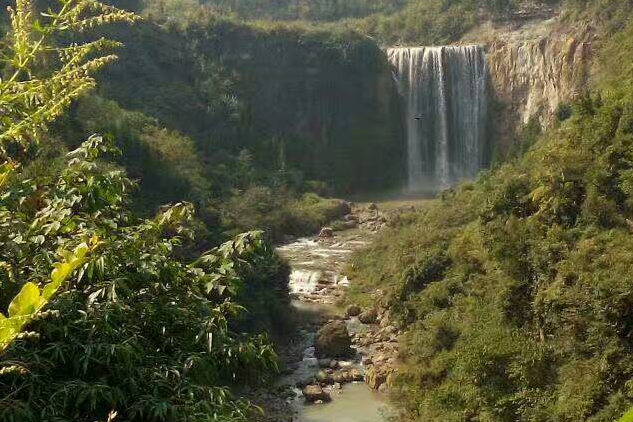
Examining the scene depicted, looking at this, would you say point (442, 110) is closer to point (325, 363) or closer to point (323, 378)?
point (325, 363)

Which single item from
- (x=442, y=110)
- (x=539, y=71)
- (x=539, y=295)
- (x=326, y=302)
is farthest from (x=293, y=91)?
(x=539, y=295)

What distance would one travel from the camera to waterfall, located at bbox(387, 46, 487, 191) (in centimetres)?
4041

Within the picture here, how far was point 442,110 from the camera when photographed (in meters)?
41.4

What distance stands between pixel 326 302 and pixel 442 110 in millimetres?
20709

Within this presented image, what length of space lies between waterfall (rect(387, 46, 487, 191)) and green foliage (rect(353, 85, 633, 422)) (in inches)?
807

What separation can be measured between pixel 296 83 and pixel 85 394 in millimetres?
42814

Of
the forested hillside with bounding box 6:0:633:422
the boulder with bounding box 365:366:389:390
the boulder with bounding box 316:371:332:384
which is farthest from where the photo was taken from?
the boulder with bounding box 316:371:332:384

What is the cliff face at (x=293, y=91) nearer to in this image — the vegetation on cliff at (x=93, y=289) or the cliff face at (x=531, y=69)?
the cliff face at (x=531, y=69)

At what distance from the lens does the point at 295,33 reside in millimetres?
45344

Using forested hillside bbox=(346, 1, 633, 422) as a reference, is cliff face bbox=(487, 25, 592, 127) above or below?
above

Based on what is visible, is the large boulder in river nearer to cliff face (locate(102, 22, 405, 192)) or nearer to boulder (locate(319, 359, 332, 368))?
boulder (locate(319, 359, 332, 368))

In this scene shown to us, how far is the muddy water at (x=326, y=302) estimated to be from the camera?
650 inches

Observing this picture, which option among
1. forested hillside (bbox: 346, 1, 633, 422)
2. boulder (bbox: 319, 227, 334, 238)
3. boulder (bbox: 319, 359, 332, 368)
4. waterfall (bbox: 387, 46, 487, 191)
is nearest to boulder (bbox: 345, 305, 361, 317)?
forested hillside (bbox: 346, 1, 633, 422)

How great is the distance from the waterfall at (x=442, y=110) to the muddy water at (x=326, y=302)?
36.8 feet
